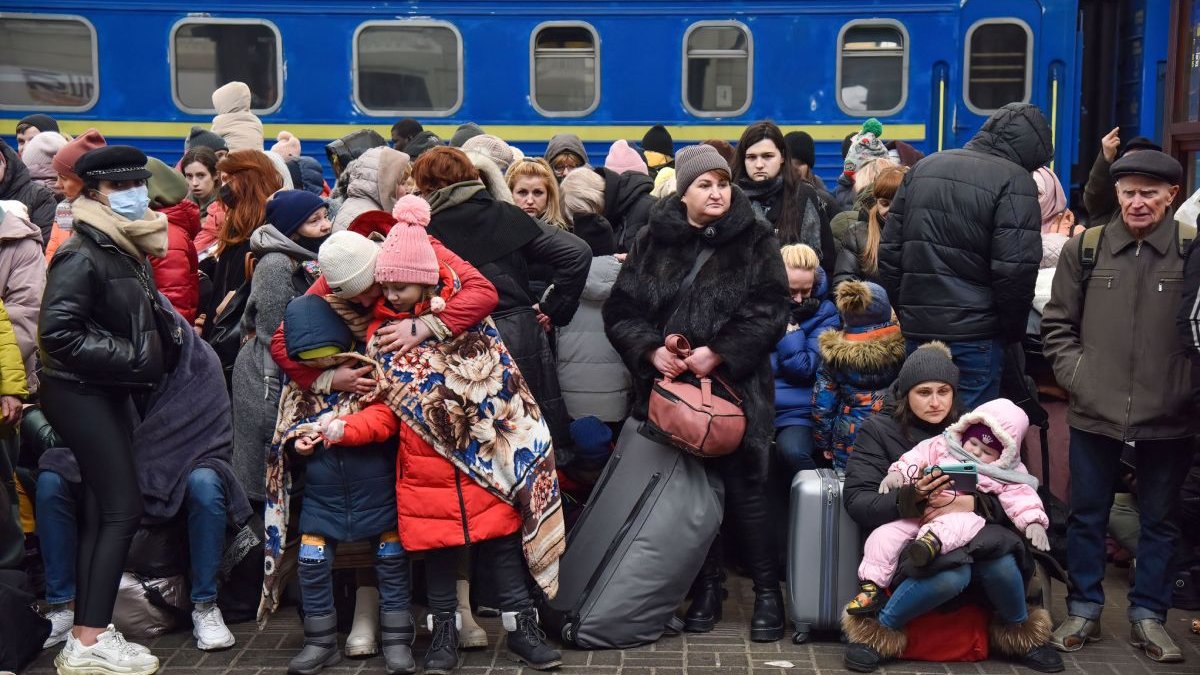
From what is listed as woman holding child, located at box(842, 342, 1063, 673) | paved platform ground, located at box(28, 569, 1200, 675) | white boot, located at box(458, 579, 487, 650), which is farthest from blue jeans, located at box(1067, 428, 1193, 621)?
white boot, located at box(458, 579, 487, 650)

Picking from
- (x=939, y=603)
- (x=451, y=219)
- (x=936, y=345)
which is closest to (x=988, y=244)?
(x=936, y=345)

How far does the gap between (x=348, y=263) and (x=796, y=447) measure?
2280 mm

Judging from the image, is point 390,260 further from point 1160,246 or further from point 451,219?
point 1160,246

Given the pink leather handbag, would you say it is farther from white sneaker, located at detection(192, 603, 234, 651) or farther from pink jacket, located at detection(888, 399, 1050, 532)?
white sneaker, located at detection(192, 603, 234, 651)

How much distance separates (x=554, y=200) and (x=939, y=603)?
268 centimetres

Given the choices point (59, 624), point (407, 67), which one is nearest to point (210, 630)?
point (59, 624)

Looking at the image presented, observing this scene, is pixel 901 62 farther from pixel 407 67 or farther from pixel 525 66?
pixel 407 67

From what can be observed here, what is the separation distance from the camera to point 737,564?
23.4 ft

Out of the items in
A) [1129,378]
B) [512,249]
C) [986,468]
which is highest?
[512,249]

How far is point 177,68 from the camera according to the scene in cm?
1288

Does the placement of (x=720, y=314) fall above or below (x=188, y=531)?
above

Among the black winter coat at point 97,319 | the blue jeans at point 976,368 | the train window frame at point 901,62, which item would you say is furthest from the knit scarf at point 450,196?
the train window frame at point 901,62

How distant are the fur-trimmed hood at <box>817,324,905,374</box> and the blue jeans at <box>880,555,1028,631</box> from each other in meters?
1.11

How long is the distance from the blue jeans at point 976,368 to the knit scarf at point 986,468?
68 cm
